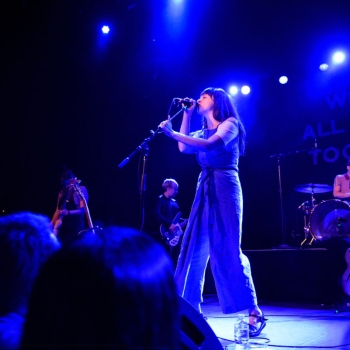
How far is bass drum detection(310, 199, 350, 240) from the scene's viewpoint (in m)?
7.31

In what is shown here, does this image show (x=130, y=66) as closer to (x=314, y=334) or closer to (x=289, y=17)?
(x=289, y=17)

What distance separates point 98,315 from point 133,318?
0.19ft

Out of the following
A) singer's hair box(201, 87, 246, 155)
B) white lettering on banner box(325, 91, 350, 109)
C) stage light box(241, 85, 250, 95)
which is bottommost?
singer's hair box(201, 87, 246, 155)

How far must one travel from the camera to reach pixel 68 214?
5.85m

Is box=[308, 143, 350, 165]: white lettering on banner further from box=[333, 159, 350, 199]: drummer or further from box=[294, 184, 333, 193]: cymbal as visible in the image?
box=[333, 159, 350, 199]: drummer

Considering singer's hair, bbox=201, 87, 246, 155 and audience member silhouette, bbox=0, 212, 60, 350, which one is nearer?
audience member silhouette, bbox=0, 212, 60, 350

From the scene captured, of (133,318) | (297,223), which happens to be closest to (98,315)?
(133,318)

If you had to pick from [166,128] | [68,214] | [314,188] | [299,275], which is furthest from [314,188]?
[166,128]

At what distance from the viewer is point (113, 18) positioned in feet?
27.2

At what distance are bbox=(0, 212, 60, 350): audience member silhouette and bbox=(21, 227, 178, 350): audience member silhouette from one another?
1.59 feet

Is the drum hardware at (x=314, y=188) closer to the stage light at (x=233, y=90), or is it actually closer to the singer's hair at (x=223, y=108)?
the stage light at (x=233, y=90)

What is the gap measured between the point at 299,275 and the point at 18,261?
5328 millimetres

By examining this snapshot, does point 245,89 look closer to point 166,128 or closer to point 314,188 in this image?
point 314,188

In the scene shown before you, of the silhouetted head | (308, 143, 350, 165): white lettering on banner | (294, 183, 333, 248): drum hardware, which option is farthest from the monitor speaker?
(308, 143, 350, 165): white lettering on banner
